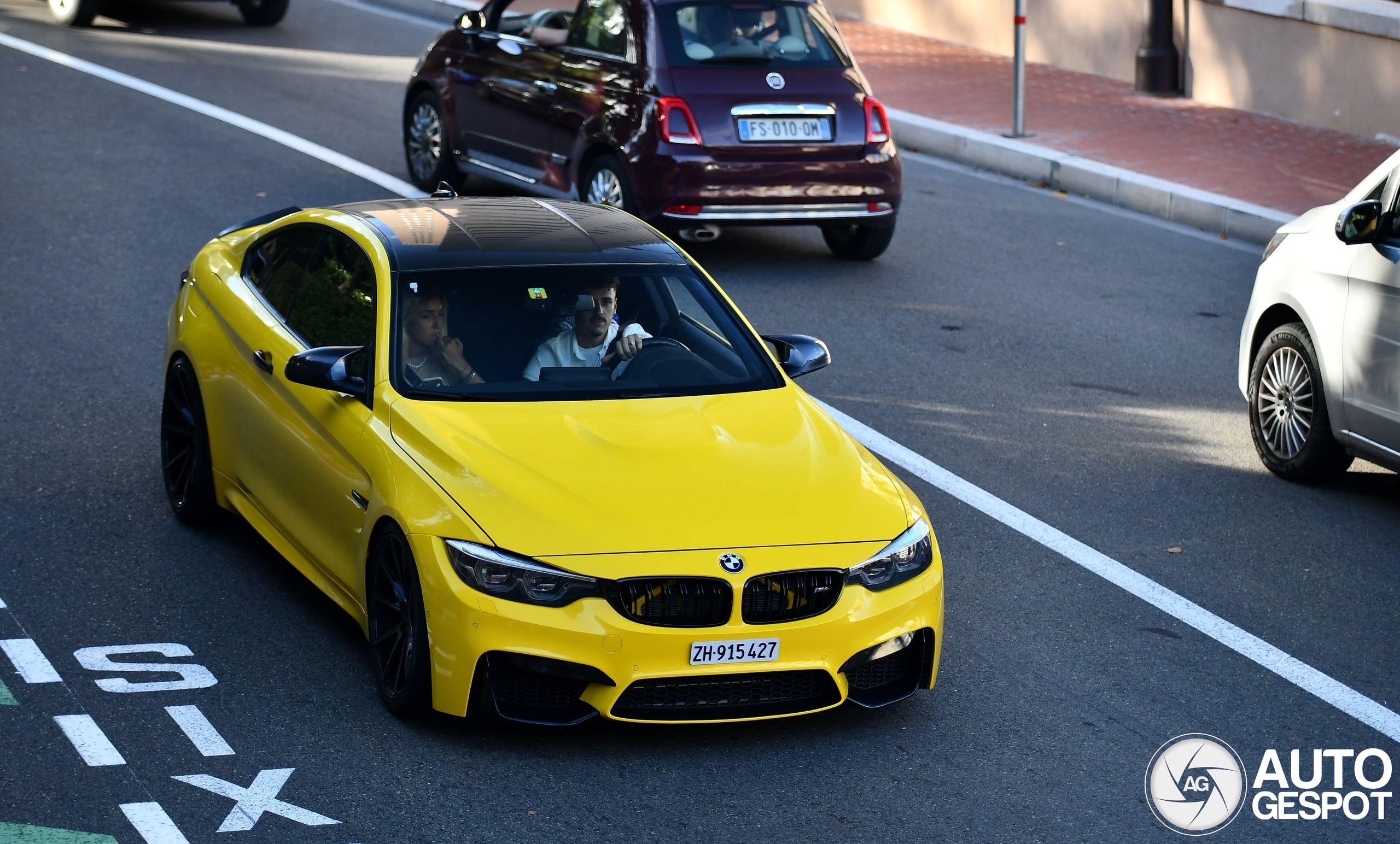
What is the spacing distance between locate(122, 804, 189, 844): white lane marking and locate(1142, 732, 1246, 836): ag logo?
277cm

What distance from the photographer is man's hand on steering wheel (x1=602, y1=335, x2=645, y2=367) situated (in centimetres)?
653

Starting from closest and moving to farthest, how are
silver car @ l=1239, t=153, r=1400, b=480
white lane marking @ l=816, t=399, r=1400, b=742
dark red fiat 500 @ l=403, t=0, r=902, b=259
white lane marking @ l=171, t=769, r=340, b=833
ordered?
white lane marking @ l=171, t=769, r=340, b=833 → white lane marking @ l=816, t=399, r=1400, b=742 → silver car @ l=1239, t=153, r=1400, b=480 → dark red fiat 500 @ l=403, t=0, r=902, b=259

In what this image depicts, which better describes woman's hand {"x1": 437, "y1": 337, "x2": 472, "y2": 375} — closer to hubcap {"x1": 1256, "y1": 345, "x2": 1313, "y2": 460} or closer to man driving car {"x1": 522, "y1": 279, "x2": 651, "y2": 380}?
man driving car {"x1": 522, "y1": 279, "x2": 651, "y2": 380}

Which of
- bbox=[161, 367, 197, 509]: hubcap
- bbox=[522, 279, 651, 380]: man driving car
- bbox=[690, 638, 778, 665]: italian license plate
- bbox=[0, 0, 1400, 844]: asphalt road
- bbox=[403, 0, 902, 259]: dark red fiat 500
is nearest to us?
bbox=[0, 0, 1400, 844]: asphalt road

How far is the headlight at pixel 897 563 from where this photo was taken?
5.61 meters

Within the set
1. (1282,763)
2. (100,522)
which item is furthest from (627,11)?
(1282,763)

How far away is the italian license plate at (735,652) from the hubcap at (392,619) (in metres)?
0.87

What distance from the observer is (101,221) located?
12727 mm

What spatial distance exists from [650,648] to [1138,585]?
2586mm

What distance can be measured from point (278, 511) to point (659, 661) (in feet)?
6.46

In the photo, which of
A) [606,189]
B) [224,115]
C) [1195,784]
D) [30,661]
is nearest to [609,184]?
[606,189]

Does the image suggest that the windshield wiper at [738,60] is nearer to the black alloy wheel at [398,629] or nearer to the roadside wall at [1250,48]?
the black alloy wheel at [398,629]

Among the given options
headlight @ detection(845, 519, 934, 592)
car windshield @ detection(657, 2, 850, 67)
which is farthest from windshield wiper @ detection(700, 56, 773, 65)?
headlight @ detection(845, 519, 934, 592)

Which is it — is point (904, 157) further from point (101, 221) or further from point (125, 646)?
point (125, 646)
